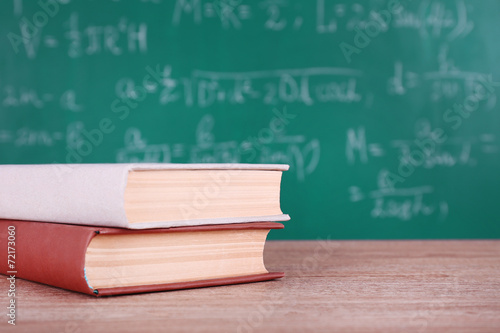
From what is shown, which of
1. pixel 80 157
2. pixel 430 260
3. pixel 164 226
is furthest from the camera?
pixel 80 157

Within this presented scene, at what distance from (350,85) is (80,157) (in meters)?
1.36

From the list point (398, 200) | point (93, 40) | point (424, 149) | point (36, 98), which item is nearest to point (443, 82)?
point (424, 149)

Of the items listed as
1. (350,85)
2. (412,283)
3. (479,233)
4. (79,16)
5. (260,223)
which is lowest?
(479,233)

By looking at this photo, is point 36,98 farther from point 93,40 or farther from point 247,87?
point 247,87

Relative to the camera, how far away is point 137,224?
911 mm

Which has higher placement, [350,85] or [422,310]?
[350,85]

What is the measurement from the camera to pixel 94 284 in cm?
92

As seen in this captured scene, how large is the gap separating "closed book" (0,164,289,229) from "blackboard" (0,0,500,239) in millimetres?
1889

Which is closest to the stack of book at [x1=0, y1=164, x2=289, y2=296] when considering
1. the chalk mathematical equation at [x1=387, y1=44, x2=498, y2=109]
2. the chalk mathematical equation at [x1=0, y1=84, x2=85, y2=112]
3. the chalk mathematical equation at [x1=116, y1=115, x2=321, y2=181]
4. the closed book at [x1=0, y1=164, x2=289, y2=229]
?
the closed book at [x1=0, y1=164, x2=289, y2=229]

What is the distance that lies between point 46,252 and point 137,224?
0.63 ft

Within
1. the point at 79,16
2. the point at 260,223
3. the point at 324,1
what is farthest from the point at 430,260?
the point at 79,16

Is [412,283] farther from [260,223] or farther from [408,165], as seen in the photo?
[408,165]

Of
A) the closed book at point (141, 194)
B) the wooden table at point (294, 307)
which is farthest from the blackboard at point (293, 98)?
the closed book at point (141, 194)

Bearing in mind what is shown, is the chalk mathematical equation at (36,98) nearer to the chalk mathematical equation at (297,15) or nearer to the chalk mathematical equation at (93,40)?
the chalk mathematical equation at (93,40)
